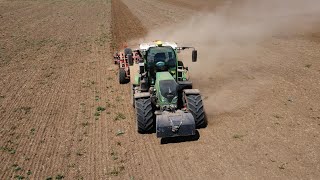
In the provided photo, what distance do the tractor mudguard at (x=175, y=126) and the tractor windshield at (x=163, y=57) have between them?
108 inches

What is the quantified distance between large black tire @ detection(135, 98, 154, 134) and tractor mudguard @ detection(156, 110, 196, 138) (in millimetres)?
669

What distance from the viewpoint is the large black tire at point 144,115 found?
12.0 meters

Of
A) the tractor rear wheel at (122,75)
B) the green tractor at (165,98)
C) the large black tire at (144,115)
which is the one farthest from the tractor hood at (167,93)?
the tractor rear wheel at (122,75)

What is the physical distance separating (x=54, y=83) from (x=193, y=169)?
10.4 metres

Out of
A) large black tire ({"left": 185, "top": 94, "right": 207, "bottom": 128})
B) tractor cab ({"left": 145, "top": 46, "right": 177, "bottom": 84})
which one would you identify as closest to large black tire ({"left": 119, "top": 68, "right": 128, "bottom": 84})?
tractor cab ({"left": 145, "top": 46, "right": 177, "bottom": 84})

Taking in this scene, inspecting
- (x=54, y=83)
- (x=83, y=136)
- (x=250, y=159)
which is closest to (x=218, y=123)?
(x=250, y=159)

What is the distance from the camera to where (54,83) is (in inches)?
727

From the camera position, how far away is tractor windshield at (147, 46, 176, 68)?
13508mm

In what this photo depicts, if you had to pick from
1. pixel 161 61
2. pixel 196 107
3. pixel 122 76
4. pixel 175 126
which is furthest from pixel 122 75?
pixel 175 126

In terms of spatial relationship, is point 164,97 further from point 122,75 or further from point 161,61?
point 122,75

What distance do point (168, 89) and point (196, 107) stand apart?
108 cm

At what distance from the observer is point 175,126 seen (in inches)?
442

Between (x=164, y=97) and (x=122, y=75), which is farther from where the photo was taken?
(x=122, y=75)

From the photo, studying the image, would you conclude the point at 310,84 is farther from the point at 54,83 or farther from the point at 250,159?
the point at 54,83
